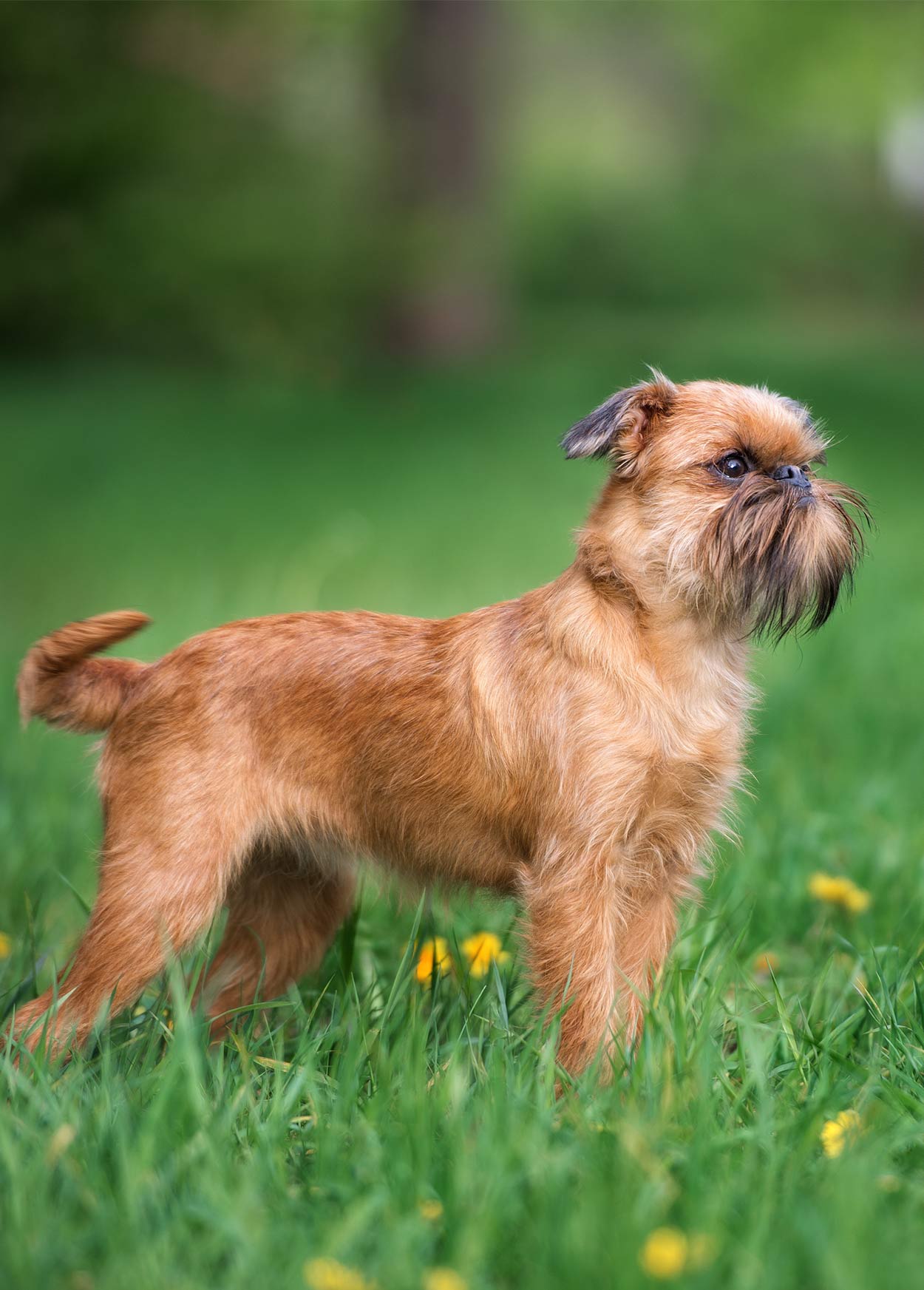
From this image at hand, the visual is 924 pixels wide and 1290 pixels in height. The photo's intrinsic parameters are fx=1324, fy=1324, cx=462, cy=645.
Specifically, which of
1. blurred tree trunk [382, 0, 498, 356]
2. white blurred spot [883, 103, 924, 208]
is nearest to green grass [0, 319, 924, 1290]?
blurred tree trunk [382, 0, 498, 356]

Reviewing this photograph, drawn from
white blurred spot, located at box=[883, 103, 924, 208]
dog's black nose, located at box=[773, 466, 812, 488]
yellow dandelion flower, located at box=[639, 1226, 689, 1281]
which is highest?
white blurred spot, located at box=[883, 103, 924, 208]

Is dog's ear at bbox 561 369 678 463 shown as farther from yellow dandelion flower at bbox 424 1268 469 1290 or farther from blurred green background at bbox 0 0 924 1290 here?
yellow dandelion flower at bbox 424 1268 469 1290

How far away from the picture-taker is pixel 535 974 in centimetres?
318

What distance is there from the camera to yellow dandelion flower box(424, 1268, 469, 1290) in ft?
6.83

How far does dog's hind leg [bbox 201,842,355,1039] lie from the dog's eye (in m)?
1.53

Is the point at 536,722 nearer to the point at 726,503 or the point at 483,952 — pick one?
the point at 726,503

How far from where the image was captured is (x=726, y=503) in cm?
313

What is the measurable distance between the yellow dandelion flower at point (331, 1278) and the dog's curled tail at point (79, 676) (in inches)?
67.5

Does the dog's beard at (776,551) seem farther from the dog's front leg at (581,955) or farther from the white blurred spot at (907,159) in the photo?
the white blurred spot at (907,159)

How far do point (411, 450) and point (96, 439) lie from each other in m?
3.18

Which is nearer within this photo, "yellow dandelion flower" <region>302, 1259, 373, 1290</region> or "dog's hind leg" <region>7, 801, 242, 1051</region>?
"yellow dandelion flower" <region>302, 1259, 373, 1290</region>

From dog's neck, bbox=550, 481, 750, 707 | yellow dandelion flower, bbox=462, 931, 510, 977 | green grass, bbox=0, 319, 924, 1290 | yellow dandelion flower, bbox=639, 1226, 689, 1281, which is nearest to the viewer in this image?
yellow dandelion flower, bbox=639, 1226, 689, 1281

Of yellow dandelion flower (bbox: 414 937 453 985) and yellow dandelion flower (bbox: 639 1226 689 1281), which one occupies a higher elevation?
yellow dandelion flower (bbox: 639 1226 689 1281)

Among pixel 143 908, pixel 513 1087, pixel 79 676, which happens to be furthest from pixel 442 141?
pixel 513 1087
